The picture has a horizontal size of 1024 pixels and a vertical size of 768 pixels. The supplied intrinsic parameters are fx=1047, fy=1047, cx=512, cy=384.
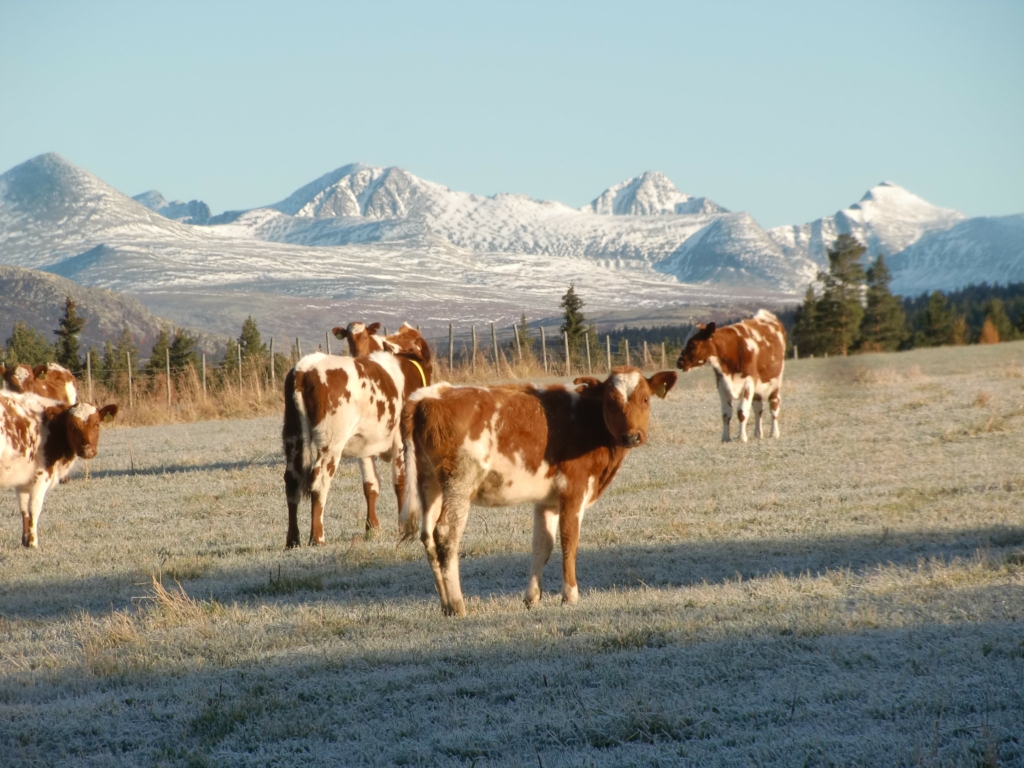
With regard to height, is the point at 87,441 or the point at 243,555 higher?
the point at 87,441

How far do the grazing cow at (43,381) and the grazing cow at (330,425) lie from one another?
316 inches

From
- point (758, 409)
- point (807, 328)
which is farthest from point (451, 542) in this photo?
point (807, 328)

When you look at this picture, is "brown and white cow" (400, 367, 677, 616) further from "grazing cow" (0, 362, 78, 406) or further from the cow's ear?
"grazing cow" (0, 362, 78, 406)

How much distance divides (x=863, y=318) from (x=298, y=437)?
261 ft

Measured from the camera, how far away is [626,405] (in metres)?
8.38

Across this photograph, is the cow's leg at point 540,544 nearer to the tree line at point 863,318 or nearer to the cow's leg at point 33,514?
the cow's leg at point 33,514

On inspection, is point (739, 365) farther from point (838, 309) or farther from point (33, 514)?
point (838, 309)

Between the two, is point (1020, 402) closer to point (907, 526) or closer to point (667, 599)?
point (907, 526)

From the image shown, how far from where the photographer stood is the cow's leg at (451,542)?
7.88m

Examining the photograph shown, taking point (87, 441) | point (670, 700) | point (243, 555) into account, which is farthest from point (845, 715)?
point (87, 441)

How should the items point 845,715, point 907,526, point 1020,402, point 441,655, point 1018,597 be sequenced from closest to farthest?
point 845,715 → point 441,655 → point 1018,597 → point 907,526 → point 1020,402

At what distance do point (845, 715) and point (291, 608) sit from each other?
4769 millimetres

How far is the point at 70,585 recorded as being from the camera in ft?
33.6

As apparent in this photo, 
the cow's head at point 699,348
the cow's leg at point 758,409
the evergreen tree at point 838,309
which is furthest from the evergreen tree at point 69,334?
the cow's leg at point 758,409
